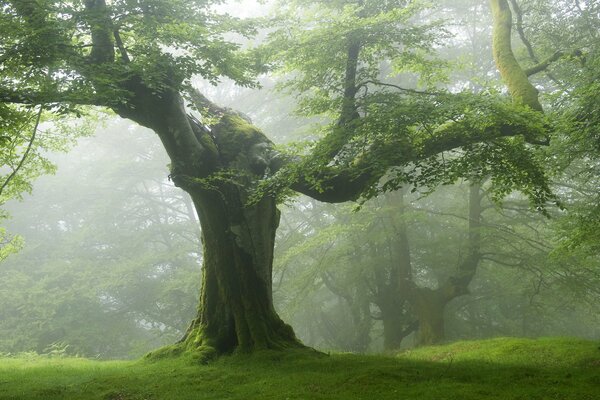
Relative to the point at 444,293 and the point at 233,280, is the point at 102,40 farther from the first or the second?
the point at 444,293

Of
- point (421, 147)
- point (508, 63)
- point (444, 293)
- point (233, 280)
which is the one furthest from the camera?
point (444, 293)

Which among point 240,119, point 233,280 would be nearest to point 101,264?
point 240,119

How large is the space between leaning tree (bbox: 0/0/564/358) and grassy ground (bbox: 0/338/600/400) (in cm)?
105

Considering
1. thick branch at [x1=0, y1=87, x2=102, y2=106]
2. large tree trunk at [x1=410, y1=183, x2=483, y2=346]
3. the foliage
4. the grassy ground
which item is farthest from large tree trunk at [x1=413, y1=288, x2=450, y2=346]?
thick branch at [x1=0, y1=87, x2=102, y2=106]

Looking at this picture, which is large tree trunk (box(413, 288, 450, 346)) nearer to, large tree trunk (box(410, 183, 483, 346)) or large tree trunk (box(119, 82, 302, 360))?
large tree trunk (box(410, 183, 483, 346))

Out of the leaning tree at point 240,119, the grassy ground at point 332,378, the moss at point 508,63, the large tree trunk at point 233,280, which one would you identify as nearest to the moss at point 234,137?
the leaning tree at point 240,119

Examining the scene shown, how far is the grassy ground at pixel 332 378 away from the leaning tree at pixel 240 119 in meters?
1.05

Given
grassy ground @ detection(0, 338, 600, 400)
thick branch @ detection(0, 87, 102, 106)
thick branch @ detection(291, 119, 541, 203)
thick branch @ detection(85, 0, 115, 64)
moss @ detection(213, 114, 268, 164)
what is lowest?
grassy ground @ detection(0, 338, 600, 400)

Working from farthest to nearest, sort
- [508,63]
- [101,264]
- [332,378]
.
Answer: [101,264], [508,63], [332,378]

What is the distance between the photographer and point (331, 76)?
8.88m

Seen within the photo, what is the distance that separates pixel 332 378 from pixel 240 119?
6.18m

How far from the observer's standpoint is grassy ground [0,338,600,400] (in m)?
5.46

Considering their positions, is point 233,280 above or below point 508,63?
below

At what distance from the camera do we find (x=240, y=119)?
1034cm
